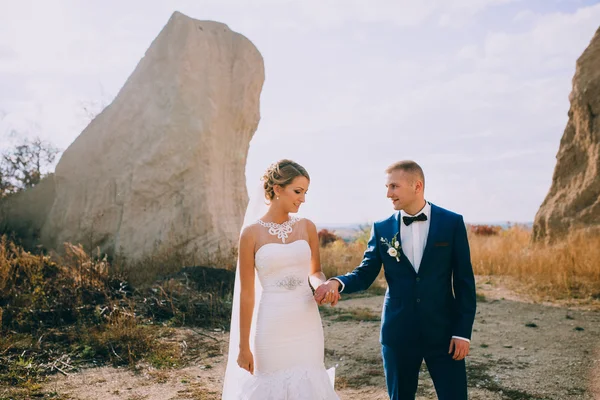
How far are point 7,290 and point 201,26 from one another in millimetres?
7721

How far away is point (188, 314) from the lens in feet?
22.8

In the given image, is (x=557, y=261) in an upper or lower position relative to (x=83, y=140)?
lower

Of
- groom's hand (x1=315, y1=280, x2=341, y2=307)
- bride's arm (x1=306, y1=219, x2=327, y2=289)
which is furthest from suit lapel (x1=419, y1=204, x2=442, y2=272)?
bride's arm (x1=306, y1=219, x2=327, y2=289)

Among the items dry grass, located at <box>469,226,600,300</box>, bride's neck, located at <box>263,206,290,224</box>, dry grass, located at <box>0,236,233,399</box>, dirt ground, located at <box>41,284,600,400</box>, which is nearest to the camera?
bride's neck, located at <box>263,206,290,224</box>

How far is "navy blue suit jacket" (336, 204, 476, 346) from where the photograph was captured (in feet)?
9.03

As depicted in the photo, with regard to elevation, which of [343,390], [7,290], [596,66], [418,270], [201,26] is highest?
[201,26]

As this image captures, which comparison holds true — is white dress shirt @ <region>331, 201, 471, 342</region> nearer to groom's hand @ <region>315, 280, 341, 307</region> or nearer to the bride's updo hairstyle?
groom's hand @ <region>315, 280, 341, 307</region>

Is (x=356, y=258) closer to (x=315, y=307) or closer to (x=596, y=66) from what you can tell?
(x=596, y=66)

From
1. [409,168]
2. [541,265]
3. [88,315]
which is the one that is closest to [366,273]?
[409,168]

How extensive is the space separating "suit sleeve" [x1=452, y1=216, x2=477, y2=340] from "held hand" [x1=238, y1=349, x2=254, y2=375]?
3.60 ft

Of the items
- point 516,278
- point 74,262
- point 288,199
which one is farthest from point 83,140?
point 288,199

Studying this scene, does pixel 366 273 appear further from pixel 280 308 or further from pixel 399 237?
pixel 280 308

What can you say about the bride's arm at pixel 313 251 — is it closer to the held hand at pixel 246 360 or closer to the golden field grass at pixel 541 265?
the held hand at pixel 246 360

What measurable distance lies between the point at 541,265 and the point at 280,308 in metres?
7.46
